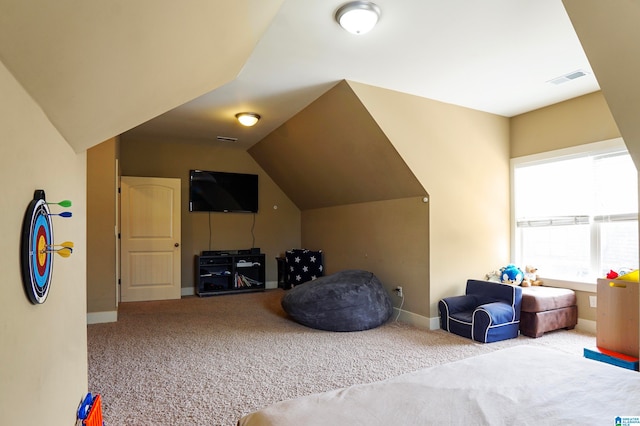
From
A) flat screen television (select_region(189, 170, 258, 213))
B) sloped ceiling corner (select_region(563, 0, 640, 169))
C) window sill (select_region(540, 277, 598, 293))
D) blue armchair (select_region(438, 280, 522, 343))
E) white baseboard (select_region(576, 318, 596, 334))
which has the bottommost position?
white baseboard (select_region(576, 318, 596, 334))

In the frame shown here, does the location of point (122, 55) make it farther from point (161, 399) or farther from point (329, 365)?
point (329, 365)

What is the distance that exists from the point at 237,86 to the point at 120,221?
10.6ft

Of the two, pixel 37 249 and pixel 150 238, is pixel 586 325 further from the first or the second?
pixel 150 238

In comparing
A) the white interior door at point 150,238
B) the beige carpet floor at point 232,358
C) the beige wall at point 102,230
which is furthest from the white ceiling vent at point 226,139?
the beige carpet floor at point 232,358

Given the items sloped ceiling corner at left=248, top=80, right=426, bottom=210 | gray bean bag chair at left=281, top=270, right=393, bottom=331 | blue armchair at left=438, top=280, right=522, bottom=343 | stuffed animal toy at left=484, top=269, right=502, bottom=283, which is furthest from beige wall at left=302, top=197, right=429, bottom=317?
stuffed animal toy at left=484, top=269, right=502, bottom=283

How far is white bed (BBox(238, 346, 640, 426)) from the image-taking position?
1.21 meters

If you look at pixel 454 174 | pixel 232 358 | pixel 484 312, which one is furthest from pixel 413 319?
pixel 232 358

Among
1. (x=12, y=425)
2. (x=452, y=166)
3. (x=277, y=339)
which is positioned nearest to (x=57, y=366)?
(x=12, y=425)

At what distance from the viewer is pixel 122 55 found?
1.28 meters

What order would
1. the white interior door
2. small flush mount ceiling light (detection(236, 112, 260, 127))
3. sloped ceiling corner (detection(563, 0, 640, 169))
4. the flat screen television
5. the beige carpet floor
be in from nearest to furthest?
1. sloped ceiling corner (detection(563, 0, 640, 169))
2. the beige carpet floor
3. small flush mount ceiling light (detection(236, 112, 260, 127))
4. the white interior door
5. the flat screen television

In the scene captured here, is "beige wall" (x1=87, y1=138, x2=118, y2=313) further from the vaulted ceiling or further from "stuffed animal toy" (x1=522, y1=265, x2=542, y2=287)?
"stuffed animal toy" (x1=522, y1=265, x2=542, y2=287)

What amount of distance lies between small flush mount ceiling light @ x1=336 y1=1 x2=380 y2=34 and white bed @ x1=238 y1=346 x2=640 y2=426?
2.21 meters

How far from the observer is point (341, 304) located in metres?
4.18

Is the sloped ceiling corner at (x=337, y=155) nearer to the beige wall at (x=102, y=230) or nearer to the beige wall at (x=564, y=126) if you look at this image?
the beige wall at (x=564, y=126)
